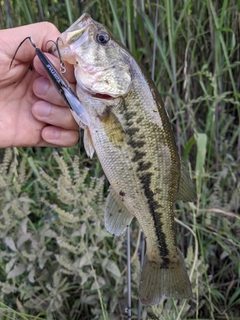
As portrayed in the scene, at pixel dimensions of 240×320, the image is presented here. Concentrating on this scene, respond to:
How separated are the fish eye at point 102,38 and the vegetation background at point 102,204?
37 cm

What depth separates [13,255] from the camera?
4.54 feet

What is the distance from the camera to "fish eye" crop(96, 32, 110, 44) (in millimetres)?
1021

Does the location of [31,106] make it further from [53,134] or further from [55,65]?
[55,65]

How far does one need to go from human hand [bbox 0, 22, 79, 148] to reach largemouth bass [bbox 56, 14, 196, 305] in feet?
0.48

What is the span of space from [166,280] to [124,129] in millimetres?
498

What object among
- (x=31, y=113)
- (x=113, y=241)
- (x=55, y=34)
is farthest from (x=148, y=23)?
(x=113, y=241)

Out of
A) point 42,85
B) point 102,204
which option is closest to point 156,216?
point 102,204

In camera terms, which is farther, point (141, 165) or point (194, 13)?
point (194, 13)

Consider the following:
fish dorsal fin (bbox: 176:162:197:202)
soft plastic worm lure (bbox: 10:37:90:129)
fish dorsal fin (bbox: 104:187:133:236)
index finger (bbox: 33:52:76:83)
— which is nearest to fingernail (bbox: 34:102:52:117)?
index finger (bbox: 33:52:76:83)

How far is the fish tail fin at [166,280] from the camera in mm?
1136

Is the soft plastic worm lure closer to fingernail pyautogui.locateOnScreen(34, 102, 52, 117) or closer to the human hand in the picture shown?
the human hand

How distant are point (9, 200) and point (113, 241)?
0.44 meters

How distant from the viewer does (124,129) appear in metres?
1.02

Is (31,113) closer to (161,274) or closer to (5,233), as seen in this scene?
(5,233)
